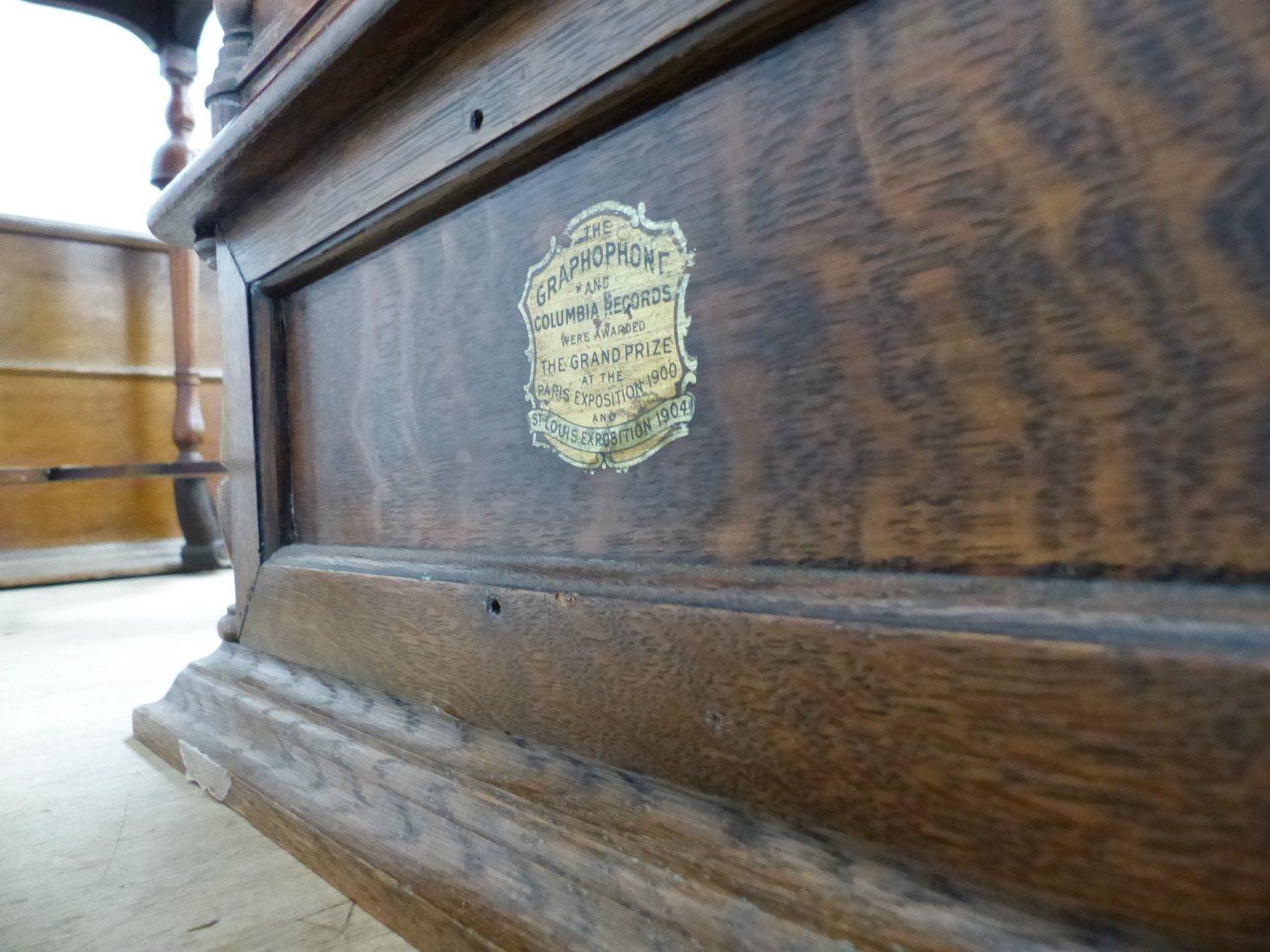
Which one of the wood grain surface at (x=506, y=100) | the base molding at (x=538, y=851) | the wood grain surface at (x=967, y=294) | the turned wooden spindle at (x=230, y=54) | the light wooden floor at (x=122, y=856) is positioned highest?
the turned wooden spindle at (x=230, y=54)

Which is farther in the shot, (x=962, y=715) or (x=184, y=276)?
(x=184, y=276)

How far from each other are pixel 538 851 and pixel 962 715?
0.20 meters

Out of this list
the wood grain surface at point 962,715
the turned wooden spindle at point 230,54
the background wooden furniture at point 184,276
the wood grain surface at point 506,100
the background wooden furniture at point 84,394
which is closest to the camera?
the wood grain surface at point 962,715

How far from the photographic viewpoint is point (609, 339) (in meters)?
0.35

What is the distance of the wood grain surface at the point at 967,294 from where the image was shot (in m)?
0.20

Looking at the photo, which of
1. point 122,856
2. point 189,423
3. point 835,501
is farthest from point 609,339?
point 189,423

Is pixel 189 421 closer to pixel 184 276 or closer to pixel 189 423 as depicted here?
pixel 189 423

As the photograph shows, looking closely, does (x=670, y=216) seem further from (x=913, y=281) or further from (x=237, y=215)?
(x=237, y=215)

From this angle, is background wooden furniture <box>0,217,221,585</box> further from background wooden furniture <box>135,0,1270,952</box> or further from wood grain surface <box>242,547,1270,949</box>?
wood grain surface <box>242,547,1270,949</box>

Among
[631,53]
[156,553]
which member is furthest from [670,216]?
[156,553]

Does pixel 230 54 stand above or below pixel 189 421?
above

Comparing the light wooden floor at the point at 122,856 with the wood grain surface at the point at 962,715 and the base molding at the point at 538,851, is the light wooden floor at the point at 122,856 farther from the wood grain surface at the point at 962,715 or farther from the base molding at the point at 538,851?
the wood grain surface at the point at 962,715

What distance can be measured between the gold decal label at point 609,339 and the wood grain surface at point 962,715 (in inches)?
2.5

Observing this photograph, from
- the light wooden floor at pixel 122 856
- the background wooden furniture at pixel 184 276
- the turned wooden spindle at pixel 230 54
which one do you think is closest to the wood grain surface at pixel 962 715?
the light wooden floor at pixel 122 856
